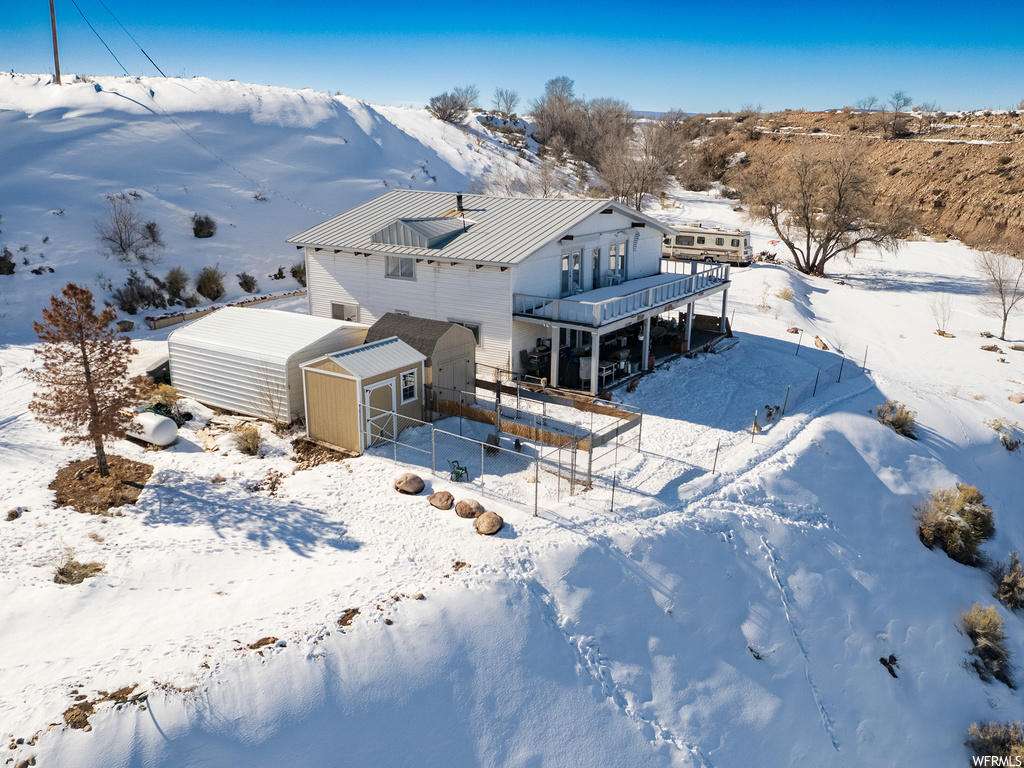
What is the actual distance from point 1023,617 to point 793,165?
133 ft

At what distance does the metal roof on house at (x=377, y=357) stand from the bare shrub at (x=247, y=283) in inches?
763

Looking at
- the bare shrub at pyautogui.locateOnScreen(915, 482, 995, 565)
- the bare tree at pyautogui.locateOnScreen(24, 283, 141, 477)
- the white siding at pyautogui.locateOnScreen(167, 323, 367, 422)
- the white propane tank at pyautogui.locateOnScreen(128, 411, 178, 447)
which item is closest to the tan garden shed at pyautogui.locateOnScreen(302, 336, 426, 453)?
the white siding at pyautogui.locateOnScreen(167, 323, 367, 422)

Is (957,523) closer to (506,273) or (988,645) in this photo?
(988,645)

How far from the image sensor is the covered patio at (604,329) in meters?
24.0

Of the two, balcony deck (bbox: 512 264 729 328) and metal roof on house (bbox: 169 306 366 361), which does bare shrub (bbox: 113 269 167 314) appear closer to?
metal roof on house (bbox: 169 306 366 361)

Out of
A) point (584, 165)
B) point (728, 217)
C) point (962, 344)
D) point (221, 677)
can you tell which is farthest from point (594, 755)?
point (584, 165)

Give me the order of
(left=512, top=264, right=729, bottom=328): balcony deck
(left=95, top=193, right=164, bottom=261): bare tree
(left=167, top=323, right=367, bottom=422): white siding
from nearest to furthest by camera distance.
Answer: (left=167, top=323, right=367, bottom=422): white siding → (left=512, top=264, right=729, bottom=328): balcony deck → (left=95, top=193, right=164, bottom=261): bare tree

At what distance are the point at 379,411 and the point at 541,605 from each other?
26.8 ft

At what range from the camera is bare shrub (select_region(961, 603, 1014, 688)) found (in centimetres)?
1652

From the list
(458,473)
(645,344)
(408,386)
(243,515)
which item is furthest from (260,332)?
(645,344)

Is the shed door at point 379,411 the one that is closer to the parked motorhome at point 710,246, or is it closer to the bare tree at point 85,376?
the bare tree at point 85,376

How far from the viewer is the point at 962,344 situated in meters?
37.0

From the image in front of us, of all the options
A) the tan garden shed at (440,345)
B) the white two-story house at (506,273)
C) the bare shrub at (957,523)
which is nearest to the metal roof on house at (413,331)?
the tan garden shed at (440,345)

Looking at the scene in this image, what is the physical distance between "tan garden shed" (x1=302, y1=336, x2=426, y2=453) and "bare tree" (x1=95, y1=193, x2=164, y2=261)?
72.5ft
